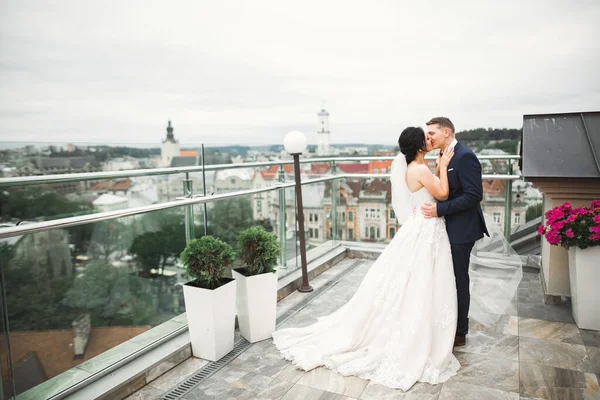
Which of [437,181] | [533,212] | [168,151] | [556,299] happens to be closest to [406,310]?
[437,181]

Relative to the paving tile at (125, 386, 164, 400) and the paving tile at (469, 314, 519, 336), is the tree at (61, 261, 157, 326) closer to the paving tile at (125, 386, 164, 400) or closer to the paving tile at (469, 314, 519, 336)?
the paving tile at (125, 386, 164, 400)

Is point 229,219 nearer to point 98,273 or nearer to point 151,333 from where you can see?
point 151,333

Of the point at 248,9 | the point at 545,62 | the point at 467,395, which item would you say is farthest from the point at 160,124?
the point at 467,395

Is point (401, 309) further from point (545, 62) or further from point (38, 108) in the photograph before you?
point (38, 108)

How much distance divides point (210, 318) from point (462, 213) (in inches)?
76.6

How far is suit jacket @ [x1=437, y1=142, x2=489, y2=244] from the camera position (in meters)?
2.80

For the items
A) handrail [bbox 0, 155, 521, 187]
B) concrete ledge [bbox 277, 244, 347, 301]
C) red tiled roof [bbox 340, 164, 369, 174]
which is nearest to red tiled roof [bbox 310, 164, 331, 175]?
red tiled roof [bbox 340, 164, 369, 174]

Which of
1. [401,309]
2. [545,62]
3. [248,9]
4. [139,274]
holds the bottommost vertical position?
[401,309]

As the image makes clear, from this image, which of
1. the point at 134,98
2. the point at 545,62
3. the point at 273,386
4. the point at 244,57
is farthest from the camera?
the point at 134,98

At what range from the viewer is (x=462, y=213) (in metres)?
2.91

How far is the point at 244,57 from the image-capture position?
43.5ft

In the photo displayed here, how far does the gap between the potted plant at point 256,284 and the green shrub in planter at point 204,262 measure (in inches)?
11.0

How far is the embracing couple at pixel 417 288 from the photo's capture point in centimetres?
266

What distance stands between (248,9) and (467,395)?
28.3 ft
